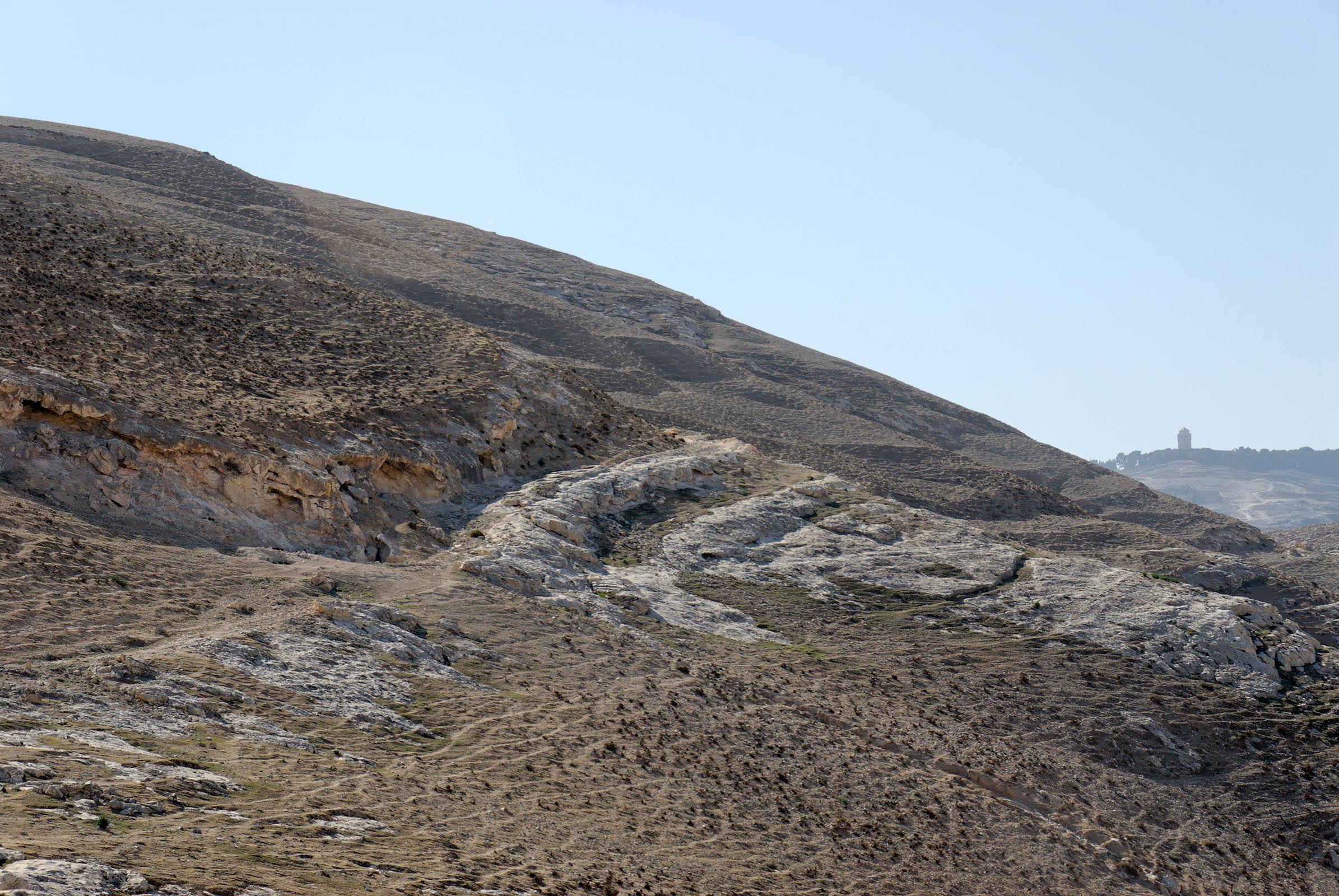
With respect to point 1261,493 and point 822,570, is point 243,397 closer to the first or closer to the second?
point 822,570

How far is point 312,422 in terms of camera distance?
2281 centimetres

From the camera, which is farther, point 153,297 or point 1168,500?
point 1168,500

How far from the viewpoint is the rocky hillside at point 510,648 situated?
10.7m

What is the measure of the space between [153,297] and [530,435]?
9325 millimetres

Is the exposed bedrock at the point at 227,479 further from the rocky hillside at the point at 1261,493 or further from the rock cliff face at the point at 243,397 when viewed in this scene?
the rocky hillside at the point at 1261,493

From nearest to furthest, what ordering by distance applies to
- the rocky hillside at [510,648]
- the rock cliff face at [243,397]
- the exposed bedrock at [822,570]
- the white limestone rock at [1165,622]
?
the rocky hillside at [510,648] < the rock cliff face at [243,397] < the exposed bedrock at [822,570] < the white limestone rock at [1165,622]

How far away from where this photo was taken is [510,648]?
55.7 ft

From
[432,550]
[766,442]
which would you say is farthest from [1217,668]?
[766,442]

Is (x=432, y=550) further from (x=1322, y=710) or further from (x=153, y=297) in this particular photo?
(x=1322, y=710)

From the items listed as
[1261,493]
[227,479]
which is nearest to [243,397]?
[227,479]

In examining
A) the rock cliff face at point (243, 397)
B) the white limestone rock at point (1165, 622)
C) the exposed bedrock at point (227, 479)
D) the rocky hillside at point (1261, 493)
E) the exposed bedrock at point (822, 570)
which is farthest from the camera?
the rocky hillside at point (1261, 493)

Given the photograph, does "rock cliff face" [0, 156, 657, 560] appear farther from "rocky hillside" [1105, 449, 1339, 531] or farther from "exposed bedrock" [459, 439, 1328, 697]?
"rocky hillside" [1105, 449, 1339, 531]

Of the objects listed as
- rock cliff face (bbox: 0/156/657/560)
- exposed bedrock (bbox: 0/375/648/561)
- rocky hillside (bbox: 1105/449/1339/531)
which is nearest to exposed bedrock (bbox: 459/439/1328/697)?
exposed bedrock (bbox: 0/375/648/561)

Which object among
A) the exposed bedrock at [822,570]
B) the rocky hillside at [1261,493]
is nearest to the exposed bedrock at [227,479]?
the exposed bedrock at [822,570]
